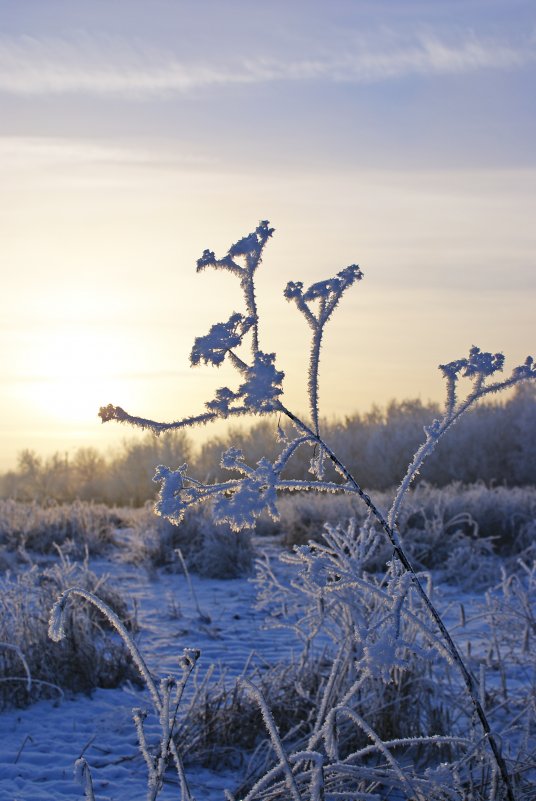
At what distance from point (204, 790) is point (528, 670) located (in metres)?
2.07

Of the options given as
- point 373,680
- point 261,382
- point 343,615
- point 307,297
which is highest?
point 307,297

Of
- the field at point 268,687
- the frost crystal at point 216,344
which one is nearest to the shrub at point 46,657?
the field at point 268,687

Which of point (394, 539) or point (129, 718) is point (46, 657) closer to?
point (129, 718)

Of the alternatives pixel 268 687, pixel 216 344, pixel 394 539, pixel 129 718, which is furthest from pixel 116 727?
pixel 216 344

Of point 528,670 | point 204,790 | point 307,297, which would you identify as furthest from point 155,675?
point 307,297

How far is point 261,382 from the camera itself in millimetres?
1578

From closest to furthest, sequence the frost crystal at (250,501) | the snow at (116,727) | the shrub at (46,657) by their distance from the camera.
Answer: the frost crystal at (250,501) → the snow at (116,727) → the shrub at (46,657)

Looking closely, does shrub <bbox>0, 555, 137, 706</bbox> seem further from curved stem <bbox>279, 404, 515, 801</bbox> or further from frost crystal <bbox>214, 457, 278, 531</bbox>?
frost crystal <bbox>214, 457, 278, 531</bbox>

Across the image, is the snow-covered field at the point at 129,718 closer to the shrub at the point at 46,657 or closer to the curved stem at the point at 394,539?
the shrub at the point at 46,657

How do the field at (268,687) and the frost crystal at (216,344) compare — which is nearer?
the frost crystal at (216,344)

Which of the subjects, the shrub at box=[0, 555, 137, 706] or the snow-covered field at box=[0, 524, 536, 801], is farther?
the shrub at box=[0, 555, 137, 706]

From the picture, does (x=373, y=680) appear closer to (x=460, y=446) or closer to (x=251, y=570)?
(x=251, y=570)

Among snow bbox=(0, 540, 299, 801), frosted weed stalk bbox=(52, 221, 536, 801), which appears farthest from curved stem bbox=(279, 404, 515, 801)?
snow bbox=(0, 540, 299, 801)

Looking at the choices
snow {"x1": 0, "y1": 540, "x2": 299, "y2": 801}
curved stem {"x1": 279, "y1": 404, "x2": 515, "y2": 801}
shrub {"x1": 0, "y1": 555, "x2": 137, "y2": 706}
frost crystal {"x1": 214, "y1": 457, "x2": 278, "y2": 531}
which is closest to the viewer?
frost crystal {"x1": 214, "y1": 457, "x2": 278, "y2": 531}
